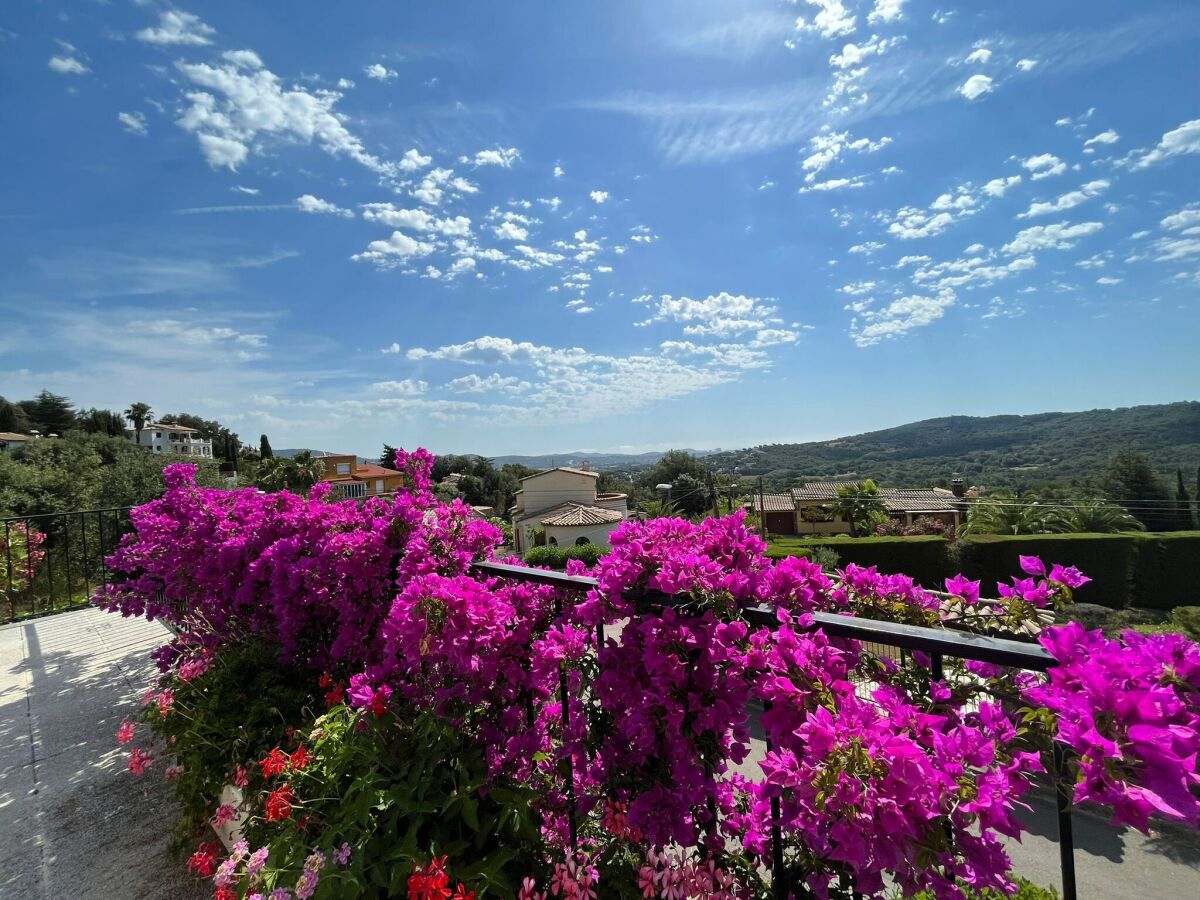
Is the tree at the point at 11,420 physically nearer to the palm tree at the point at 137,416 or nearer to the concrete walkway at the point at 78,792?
the palm tree at the point at 137,416

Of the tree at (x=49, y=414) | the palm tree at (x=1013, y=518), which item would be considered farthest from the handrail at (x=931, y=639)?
the tree at (x=49, y=414)

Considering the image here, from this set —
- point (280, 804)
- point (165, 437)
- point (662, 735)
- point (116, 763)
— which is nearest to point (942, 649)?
point (662, 735)

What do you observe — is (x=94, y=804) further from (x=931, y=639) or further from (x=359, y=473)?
(x=359, y=473)

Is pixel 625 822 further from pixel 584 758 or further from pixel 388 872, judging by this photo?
pixel 388 872

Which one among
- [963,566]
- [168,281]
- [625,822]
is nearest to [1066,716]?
[625,822]

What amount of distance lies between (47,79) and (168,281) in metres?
5.05

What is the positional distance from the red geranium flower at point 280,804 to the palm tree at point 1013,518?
989 inches

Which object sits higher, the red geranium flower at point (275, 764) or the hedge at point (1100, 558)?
the red geranium flower at point (275, 764)

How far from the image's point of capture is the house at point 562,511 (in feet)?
89.2

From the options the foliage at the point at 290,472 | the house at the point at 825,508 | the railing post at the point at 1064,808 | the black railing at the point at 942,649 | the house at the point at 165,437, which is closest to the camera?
the railing post at the point at 1064,808

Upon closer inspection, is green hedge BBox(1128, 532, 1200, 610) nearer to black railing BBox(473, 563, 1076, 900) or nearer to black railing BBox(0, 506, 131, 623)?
black railing BBox(473, 563, 1076, 900)

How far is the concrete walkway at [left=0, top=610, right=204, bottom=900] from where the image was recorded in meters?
1.77

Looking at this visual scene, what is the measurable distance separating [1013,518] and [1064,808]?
1019 inches

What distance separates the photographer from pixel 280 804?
1.34 metres
